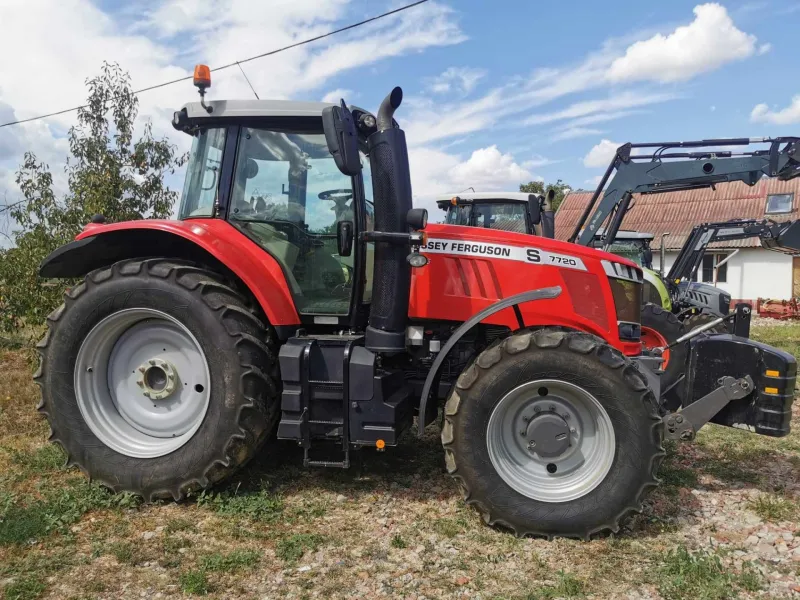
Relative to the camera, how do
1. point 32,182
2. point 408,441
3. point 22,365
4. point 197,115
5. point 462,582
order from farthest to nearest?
point 22,365
point 32,182
point 408,441
point 197,115
point 462,582

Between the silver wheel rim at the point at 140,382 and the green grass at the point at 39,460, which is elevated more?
the silver wheel rim at the point at 140,382

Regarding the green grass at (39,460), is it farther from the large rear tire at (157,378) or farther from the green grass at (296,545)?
the green grass at (296,545)

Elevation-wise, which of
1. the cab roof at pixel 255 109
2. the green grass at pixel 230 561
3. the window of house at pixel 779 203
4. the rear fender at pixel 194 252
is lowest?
the green grass at pixel 230 561

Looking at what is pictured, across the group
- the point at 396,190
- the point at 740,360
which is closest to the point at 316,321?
the point at 396,190

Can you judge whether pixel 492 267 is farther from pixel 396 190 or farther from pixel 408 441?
pixel 408 441

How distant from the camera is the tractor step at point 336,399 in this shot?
364cm

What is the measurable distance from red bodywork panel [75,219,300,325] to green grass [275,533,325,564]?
1253 millimetres

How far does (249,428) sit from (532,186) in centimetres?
3759

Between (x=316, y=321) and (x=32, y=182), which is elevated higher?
(x=32, y=182)

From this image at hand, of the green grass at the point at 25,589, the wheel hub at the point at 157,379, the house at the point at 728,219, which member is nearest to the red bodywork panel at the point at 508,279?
the wheel hub at the point at 157,379

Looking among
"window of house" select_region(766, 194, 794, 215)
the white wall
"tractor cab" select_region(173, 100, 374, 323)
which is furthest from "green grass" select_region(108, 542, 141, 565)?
"window of house" select_region(766, 194, 794, 215)

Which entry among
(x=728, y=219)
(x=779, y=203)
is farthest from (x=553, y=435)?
(x=779, y=203)

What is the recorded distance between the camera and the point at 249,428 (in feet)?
11.8

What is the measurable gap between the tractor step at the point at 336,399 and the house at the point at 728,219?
686 inches
